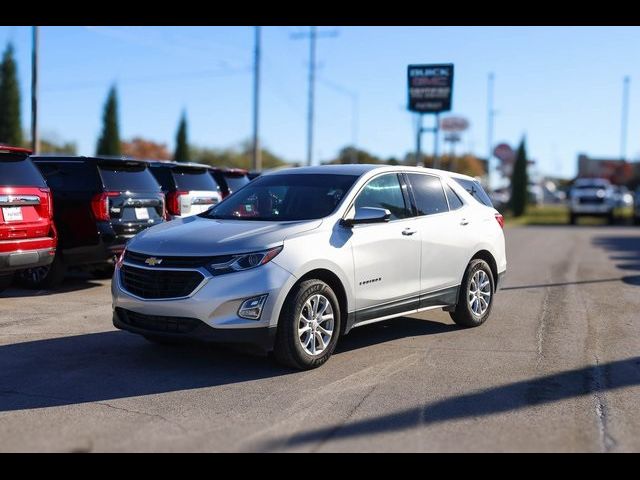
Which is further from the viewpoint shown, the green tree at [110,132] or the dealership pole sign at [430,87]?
the green tree at [110,132]

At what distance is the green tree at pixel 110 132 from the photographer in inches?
2041

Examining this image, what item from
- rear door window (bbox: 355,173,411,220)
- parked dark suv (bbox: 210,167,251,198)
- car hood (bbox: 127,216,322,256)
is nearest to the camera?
car hood (bbox: 127,216,322,256)

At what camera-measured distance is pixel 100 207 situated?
10.2 m

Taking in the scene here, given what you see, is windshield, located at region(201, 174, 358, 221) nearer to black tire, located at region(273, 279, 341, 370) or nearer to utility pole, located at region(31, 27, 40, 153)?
black tire, located at region(273, 279, 341, 370)

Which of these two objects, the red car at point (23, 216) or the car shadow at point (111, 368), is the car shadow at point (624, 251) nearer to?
the car shadow at point (111, 368)

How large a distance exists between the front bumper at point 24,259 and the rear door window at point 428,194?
4.53 m

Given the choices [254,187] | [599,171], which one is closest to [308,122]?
[254,187]

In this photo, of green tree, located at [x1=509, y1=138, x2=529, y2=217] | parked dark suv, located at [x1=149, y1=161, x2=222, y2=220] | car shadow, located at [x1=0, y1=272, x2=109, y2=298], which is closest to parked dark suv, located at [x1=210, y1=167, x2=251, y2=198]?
parked dark suv, located at [x1=149, y1=161, x2=222, y2=220]

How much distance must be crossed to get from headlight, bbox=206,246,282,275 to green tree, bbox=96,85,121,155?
47927 millimetres

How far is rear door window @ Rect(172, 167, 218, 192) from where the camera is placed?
12461mm

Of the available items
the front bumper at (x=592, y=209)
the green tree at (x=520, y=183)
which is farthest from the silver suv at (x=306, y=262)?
the green tree at (x=520, y=183)

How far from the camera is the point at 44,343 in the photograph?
23.8 feet

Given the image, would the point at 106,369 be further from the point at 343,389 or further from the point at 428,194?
the point at 428,194
